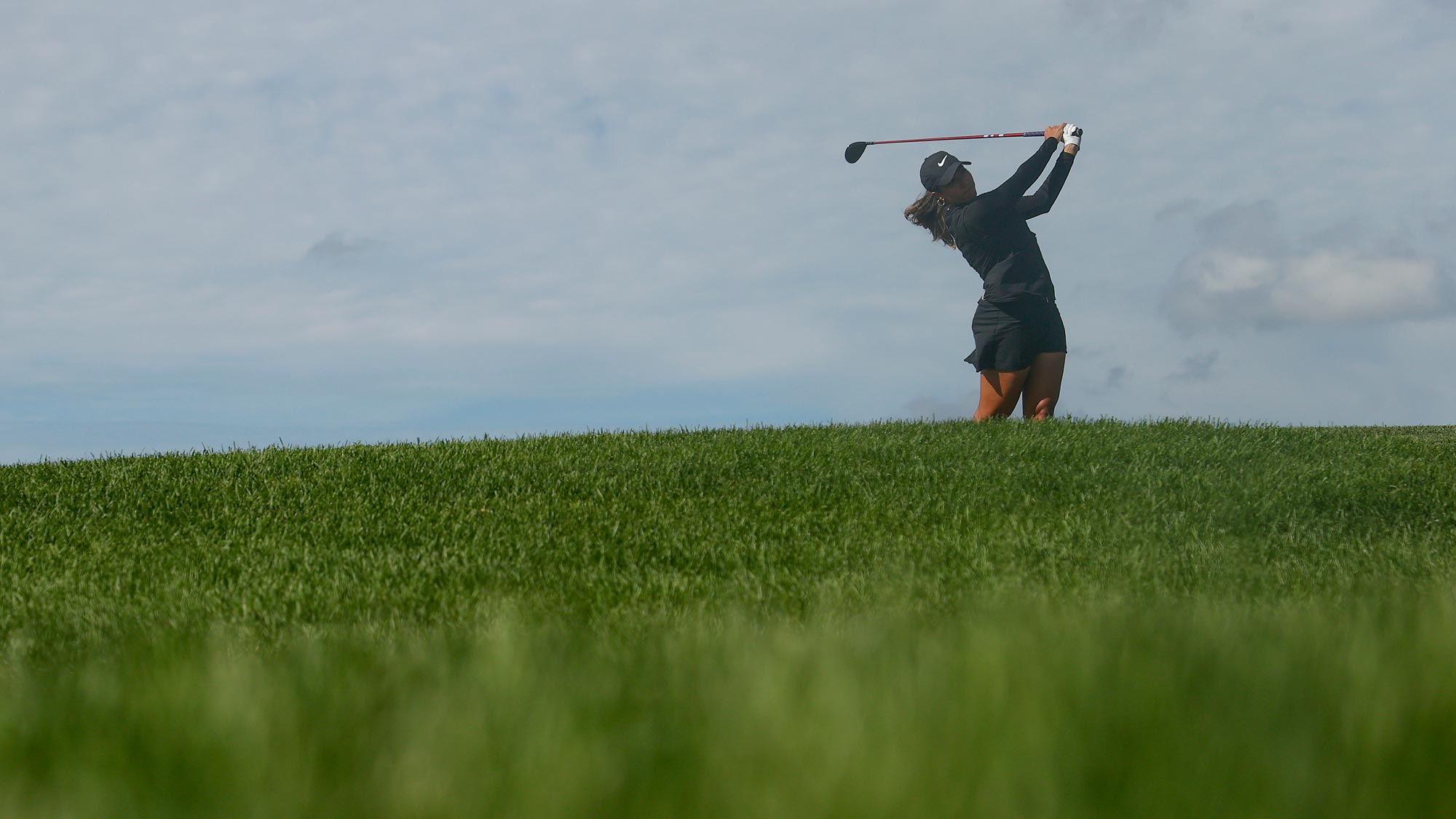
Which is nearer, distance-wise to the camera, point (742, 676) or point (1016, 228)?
point (742, 676)

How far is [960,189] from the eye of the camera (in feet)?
42.7

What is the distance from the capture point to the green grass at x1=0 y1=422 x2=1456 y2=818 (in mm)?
1484

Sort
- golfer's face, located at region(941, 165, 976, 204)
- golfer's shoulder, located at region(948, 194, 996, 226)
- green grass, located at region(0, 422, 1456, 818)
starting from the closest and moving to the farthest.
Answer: green grass, located at region(0, 422, 1456, 818)
golfer's shoulder, located at region(948, 194, 996, 226)
golfer's face, located at region(941, 165, 976, 204)

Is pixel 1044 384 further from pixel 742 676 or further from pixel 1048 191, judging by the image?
pixel 742 676

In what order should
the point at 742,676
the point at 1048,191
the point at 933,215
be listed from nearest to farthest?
the point at 742,676
the point at 1048,191
the point at 933,215

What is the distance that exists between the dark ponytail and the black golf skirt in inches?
42.3

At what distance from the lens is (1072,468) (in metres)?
9.96

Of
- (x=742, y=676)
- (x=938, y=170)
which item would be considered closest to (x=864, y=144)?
(x=938, y=170)

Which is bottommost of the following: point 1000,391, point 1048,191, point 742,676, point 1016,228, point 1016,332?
point 742,676

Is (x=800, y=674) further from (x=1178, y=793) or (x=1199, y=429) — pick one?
(x=1199, y=429)

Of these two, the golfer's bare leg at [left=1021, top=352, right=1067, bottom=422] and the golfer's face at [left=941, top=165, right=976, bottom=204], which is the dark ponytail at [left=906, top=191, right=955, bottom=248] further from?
the golfer's bare leg at [left=1021, top=352, right=1067, bottom=422]

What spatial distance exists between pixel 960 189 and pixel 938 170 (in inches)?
13.7

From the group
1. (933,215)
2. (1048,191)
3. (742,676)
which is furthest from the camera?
(933,215)

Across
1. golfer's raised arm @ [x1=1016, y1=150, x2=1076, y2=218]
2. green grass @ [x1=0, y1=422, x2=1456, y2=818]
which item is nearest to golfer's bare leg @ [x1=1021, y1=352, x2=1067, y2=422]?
golfer's raised arm @ [x1=1016, y1=150, x2=1076, y2=218]
